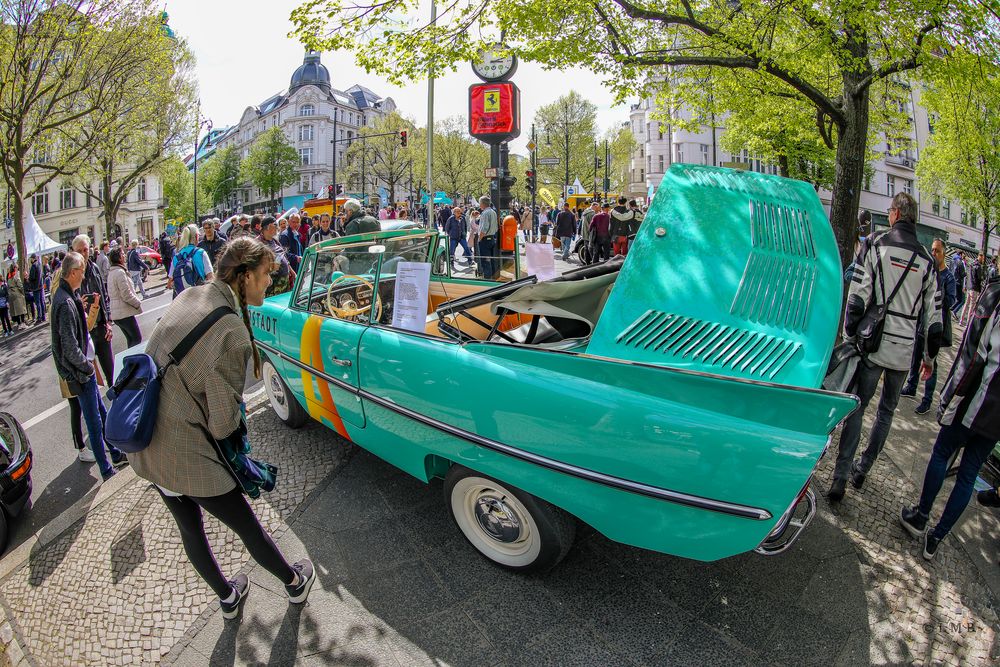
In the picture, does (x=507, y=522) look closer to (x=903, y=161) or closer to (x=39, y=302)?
(x=39, y=302)

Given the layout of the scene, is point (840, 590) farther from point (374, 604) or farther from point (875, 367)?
point (374, 604)

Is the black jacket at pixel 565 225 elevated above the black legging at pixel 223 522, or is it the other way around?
the black jacket at pixel 565 225

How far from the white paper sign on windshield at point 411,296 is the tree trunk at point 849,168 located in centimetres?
508

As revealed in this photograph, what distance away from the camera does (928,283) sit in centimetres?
326

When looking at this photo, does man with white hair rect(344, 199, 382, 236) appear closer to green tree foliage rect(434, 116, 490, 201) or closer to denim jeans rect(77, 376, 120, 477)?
denim jeans rect(77, 376, 120, 477)

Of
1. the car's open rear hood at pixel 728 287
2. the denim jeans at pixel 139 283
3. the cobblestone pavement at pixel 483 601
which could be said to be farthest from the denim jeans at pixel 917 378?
the denim jeans at pixel 139 283

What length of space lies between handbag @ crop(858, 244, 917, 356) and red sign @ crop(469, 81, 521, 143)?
11.9m

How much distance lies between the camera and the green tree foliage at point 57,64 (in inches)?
425

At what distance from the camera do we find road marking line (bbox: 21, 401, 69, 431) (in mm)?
5363

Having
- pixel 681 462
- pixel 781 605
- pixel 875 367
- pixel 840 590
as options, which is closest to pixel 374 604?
pixel 681 462

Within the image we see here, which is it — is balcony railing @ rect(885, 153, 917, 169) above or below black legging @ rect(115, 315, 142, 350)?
above

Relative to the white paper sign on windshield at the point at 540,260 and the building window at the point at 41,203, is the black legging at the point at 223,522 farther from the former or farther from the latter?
the building window at the point at 41,203

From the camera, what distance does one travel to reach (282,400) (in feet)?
14.6

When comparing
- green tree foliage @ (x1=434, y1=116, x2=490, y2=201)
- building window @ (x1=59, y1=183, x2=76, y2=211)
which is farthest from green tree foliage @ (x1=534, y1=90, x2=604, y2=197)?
building window @ (x1=59, y1=183, x2=76, y2=211)
